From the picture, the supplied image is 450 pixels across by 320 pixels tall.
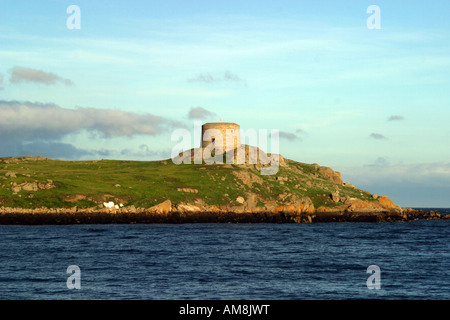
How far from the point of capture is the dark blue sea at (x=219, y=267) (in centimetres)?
3019

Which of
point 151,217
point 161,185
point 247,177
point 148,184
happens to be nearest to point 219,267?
point 151,217

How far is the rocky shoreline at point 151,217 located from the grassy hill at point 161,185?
18.3 ft

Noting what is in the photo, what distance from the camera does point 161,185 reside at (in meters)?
129

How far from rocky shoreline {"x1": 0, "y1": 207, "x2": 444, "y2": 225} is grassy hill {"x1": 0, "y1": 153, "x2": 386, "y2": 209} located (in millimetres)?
5587

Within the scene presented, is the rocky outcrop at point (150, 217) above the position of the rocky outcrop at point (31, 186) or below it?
below

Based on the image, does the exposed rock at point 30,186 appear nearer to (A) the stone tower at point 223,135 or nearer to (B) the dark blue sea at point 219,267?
(B) the dark blue sea at point 219,267

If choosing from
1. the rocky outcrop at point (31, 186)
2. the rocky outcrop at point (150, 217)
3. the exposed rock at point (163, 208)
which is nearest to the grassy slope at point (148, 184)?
the rocky outcrop at point (31, 186)

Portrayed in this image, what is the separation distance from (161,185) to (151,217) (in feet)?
90.4

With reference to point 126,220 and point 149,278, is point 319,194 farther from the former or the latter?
point 149,278

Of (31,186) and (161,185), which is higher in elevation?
(161,185)

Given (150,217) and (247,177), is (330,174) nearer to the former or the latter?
(247,177)

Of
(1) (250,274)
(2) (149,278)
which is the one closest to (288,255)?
(1) (250,274)
